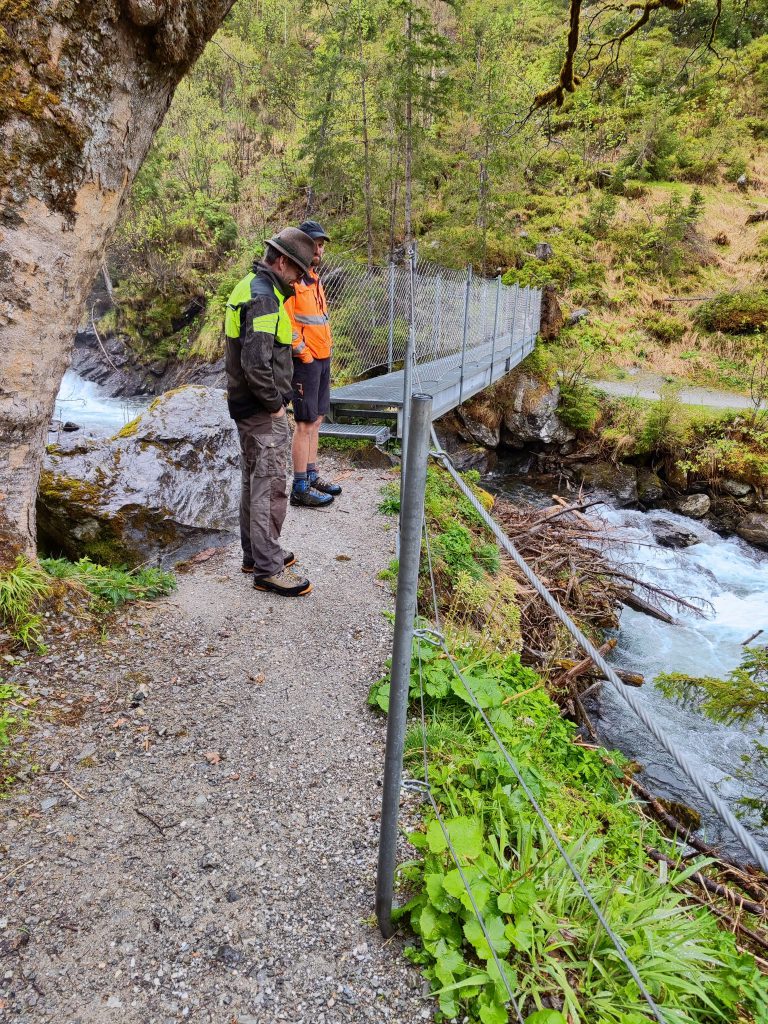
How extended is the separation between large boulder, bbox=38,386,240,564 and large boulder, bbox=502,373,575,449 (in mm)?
7276

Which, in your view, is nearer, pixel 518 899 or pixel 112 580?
pixel 518 899

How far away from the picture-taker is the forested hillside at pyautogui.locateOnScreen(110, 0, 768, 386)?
39.0 feet

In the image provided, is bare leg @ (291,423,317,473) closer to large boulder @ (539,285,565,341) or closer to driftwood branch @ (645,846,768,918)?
driftwood branch @ (645,846,768,918)

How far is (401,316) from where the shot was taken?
8344 millimetres

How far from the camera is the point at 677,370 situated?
1355cm

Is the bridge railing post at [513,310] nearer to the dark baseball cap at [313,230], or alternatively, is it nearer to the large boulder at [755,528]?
the large boulder at [755,528]

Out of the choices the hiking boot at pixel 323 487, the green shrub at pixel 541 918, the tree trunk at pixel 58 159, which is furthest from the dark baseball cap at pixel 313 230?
the green shrub at pixel 541 918

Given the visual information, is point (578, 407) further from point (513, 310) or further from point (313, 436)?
point (313, 436)

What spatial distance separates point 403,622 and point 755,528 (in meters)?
9.57

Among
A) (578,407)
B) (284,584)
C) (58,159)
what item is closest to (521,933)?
(284,584)

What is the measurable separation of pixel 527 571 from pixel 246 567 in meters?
2.99

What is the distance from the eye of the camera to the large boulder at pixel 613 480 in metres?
9.77

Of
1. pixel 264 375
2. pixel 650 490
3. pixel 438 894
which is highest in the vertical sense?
pixel 264 375

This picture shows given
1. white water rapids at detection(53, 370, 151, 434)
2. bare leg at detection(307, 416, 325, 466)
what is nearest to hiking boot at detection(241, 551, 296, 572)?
bare leg at detection(307, 416, 325, 466)
